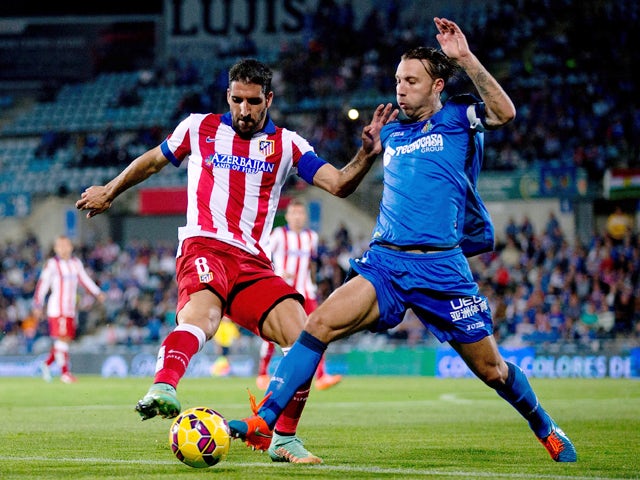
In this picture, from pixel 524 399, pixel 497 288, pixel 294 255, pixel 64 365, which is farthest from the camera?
pixel 497 288

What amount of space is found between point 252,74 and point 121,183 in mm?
1109

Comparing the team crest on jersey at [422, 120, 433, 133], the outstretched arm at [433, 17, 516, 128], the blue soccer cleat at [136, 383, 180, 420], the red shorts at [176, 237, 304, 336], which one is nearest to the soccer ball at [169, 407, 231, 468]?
the blue soccer cleat at [136, 383, 180, 420]

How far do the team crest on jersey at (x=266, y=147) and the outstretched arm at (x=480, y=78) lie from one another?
4.73 ft

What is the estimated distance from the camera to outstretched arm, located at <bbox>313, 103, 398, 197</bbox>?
6.71m

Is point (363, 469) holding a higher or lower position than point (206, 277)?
lower

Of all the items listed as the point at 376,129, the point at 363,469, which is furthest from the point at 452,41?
the point at 363,469

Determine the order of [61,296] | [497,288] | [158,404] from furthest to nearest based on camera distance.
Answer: [497,288]
[61,296]
[158,404]

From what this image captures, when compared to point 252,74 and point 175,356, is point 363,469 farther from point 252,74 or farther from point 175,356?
point 252,74

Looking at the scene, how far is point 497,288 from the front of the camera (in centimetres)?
2361

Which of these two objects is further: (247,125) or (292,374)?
(247,125)

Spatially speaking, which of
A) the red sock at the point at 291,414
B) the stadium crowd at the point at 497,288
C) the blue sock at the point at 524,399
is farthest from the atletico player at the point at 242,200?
the stadium crowd at the point at 497,288

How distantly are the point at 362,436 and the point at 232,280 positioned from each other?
2.34 meters

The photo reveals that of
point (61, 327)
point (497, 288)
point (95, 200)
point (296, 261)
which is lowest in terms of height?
point (61, 327)

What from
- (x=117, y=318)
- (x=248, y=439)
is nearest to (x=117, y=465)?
(x=248, y=439)
